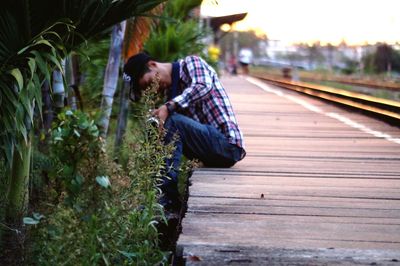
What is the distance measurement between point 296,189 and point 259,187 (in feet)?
0.79

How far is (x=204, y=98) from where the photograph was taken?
5379 mm

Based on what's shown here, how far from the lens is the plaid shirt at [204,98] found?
17.3 ft

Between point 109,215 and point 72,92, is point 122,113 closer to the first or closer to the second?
point 72,92

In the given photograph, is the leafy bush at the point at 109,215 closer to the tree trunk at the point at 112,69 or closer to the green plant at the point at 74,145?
the green plant at the point at 74,145

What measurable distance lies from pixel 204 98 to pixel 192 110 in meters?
0.24

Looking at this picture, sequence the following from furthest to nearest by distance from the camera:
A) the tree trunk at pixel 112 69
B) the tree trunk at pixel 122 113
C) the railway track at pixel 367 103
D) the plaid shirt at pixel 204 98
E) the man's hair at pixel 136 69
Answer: the railway track at pixel 367 103, the tree trunk at pixel 122 113, the tree trunk at pixel 112 69, the plaid shirt at pixel 204 98, the man's hair at pixel 136 69

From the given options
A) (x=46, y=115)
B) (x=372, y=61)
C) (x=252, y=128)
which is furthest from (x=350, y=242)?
(x=372, y=61)

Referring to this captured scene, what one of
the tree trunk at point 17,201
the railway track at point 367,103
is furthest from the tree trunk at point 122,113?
the tree trunk at point 17,201

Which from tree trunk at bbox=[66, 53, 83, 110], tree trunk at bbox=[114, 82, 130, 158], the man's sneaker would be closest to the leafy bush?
the man's sneaker

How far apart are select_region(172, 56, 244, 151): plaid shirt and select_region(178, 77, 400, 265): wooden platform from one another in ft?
1.11

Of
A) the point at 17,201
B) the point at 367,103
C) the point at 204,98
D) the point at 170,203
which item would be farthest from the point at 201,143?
the point at 367,103

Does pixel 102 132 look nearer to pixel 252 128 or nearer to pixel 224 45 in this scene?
pixel 252 128

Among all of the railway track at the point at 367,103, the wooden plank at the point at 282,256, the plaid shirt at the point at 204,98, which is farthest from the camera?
the railway track at the point at 367,103

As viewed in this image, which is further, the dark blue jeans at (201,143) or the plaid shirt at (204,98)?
the plaid shirt at (204,98)
